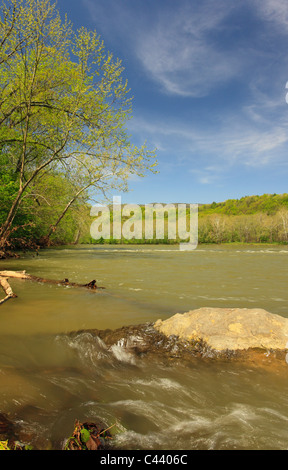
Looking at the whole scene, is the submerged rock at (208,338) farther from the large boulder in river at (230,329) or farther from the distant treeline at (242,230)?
the distant treeline at (242,230)

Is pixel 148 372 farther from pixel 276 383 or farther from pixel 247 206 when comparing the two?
pixel 247 206

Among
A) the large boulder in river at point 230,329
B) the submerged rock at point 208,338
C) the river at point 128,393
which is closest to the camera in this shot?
the river at point 128,393

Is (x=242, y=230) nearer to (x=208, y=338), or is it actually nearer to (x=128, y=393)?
(x=208, y=338)

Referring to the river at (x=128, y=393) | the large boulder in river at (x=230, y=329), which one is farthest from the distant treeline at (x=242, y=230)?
the large boulder in river at (x=230, y=329)

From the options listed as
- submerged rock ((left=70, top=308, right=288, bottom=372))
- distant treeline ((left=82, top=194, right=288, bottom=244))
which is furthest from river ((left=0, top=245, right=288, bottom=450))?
distant treeline ((left=82, top=194, right=288, bottom=244))

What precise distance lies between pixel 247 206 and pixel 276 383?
7772 inches

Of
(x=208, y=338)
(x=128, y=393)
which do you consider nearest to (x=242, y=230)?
(x=208, y=338)

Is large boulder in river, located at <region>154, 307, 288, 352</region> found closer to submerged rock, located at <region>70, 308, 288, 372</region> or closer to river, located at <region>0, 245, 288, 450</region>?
submerged rock, located at <region>70, 308, 288, 372</region>

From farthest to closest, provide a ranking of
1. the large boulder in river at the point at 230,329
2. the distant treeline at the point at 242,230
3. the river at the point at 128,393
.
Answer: the distant treeline at the point at 242,230 < the large boulder in river at the point at 230,329 < the river at the point at 128,393

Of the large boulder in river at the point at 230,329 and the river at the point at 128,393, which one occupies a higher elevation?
the large boulder in river at the point at 230,329

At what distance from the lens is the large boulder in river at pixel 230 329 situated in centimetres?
414

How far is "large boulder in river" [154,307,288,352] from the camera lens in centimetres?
414

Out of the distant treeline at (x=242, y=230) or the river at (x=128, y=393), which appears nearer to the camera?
the river at (x=128, y=393)
